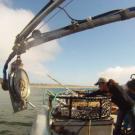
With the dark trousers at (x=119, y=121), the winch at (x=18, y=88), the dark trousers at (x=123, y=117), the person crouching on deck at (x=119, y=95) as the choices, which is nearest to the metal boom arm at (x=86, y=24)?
the winch at (x=18, y=88)

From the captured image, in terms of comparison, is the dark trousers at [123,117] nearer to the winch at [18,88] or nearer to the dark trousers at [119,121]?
the dark trousers at [119,121]

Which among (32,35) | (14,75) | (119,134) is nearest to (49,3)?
(32,35)

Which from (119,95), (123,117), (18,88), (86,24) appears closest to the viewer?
(18,88)

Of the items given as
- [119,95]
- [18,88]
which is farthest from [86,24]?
[18,88]

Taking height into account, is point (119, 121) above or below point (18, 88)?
below

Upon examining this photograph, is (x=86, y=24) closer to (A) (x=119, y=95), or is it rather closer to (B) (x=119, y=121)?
(A) (x=119, y=95)

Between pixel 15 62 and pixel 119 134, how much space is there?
5402mm

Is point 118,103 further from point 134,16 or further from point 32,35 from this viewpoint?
point 32,35

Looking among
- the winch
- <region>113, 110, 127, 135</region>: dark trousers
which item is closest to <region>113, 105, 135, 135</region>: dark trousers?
<region>113, 110, 127, 135</region>: dark trousers

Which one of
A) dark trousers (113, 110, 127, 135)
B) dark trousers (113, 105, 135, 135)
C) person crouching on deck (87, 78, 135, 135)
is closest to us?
person crouching on deck (87, 78, 135, 135)

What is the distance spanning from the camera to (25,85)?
8.95m

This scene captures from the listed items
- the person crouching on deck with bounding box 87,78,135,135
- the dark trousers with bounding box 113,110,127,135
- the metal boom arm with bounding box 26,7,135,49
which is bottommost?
the dark trousers with bounding box 113,110,127,135

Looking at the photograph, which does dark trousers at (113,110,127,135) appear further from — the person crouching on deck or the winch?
the winch

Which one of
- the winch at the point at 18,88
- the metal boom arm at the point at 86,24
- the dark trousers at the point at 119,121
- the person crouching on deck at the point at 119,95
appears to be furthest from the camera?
the dark trousers at the point at 119,121
